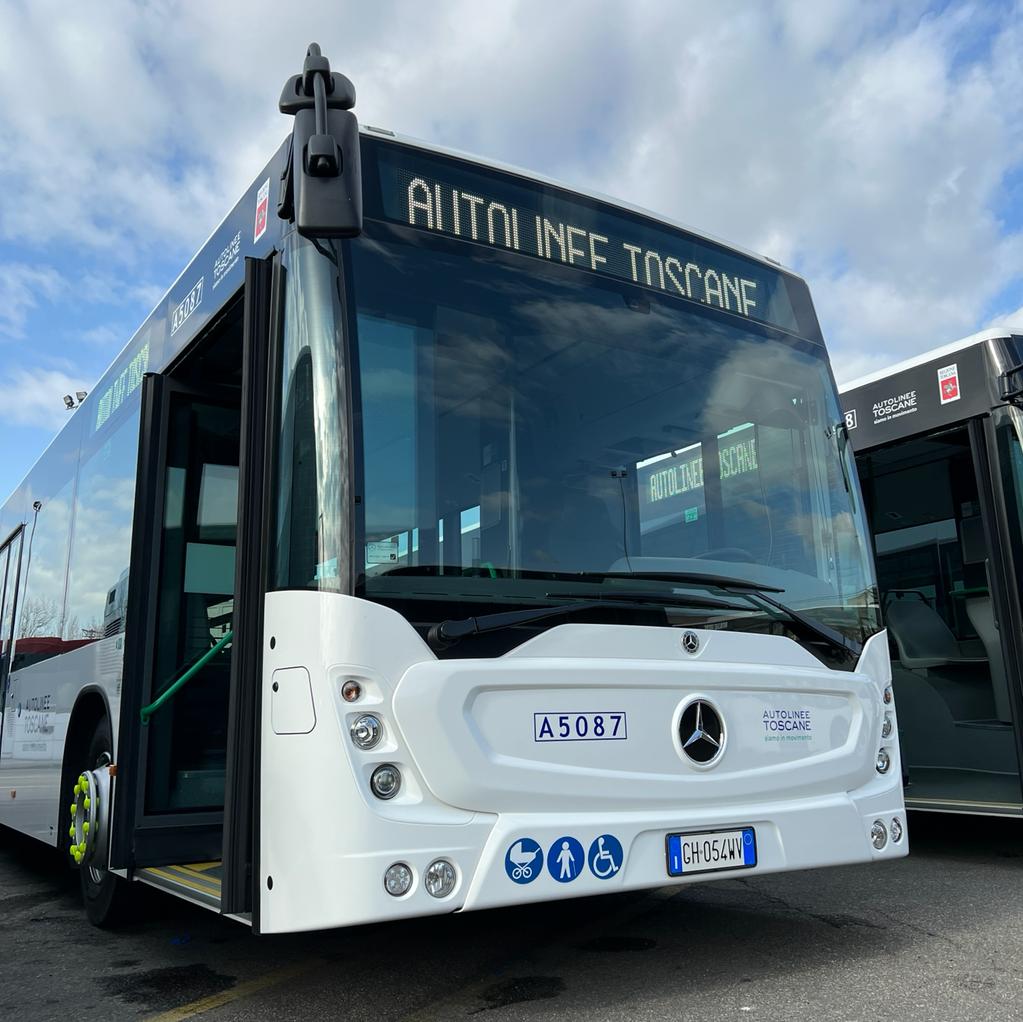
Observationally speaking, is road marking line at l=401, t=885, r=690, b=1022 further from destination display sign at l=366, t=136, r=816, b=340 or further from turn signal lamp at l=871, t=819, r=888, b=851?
destination display sign at l=366, t=136, r=816, b=340

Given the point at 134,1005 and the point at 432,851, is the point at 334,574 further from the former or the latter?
the point at 134,1005

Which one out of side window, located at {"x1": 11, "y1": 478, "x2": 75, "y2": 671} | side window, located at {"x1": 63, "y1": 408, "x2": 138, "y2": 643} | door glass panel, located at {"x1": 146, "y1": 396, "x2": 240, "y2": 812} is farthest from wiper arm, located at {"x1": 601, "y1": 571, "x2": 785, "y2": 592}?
side window, located at {"x1": 11, "y1": 478, "x2": 75, "y2": 671}

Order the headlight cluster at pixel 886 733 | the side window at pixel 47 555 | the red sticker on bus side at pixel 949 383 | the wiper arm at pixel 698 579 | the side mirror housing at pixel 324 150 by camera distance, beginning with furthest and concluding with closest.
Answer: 1. the red sticker on bus side at pixel 949 383
2. the side window at pixel 47 555
3. the headlight cluster at pixel 886 733
4. the wiper arm at pixel 698 579
5. the side mirror housing at pixel 324 150

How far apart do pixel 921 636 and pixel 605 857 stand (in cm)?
522

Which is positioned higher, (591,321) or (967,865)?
(591,321)

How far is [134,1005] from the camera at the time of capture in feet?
13.7

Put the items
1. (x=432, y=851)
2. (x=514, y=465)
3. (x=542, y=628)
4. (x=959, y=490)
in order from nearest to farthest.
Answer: (x=432, y=851)
(x=542, y=628)
(x=514, y=465)
(x=959, y=490)

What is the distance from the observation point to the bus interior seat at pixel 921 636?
811cm

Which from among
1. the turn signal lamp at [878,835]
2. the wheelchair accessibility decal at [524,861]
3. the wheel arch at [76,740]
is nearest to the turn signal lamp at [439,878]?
the wheelchair accessibility decal at [524,861]

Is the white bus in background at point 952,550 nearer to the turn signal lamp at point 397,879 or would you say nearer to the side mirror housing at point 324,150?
the turn signal lamp at point 397,879

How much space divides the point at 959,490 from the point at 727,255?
3.79 meters

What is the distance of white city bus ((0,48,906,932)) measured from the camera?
359 centimetres

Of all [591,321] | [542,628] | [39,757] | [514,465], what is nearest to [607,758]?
[542,628]

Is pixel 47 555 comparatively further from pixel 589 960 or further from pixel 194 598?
pixel 589 960
